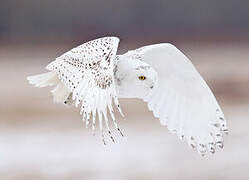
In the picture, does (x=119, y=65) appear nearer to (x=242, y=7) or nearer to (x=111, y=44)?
(x=111, y=44)

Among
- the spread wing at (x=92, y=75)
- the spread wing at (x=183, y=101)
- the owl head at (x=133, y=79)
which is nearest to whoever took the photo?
the spread wing at (x=92, y=75)

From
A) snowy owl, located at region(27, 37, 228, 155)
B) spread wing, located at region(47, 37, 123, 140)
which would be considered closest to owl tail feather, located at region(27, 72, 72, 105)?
snowy owl, located at region(27, 37, 228, 155)

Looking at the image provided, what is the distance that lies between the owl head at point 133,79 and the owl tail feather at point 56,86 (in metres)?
0.14

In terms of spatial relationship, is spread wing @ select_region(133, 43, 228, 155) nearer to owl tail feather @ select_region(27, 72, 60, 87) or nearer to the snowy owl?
the snowy owl

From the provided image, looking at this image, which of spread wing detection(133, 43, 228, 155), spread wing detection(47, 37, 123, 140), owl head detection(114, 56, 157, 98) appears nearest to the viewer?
spread wing detection(47, 37, 123, 140)

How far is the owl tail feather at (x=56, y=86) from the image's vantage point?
1.08 meters

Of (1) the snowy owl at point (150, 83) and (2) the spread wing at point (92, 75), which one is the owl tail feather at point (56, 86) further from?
(2) the spread wing at point (92, 75)

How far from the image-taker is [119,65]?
961 millimetres

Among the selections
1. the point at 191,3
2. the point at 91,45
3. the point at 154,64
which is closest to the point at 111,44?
the point at 91,45

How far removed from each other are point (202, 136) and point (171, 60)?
160 millimetres

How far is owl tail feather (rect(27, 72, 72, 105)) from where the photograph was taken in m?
1.08

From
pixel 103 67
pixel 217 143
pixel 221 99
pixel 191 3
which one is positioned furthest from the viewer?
pixel 191 3

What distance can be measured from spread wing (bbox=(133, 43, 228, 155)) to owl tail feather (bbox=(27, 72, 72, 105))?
16cm

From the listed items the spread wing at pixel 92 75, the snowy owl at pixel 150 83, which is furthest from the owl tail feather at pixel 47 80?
the spread wing at pixel 92 75
